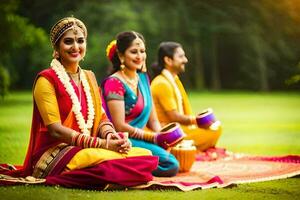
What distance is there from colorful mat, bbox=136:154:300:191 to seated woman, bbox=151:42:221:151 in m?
0.41

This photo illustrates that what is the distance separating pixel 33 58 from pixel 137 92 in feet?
82.5

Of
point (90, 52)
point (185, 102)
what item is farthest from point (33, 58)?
point (185, 102)

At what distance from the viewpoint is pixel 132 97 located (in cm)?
635

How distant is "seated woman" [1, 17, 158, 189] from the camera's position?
207 inches

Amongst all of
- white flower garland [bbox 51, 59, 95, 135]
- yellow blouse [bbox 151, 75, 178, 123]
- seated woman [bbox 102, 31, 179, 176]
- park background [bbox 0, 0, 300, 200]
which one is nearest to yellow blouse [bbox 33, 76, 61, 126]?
white flower garland [bbox 51, 59, 95, 135]

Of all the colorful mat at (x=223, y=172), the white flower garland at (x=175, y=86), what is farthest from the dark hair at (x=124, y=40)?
the white flower garland at (x=175, y=86)

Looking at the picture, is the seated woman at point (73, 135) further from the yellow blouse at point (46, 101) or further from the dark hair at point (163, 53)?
the dark hair at point (163, 53)

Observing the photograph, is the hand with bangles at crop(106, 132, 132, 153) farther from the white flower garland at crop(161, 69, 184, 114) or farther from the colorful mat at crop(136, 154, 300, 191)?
the white flower garland at crop(161, 69, 184, 114)

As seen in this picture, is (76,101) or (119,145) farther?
(76,101)

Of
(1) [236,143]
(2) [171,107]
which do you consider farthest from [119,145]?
(1) [236,143]

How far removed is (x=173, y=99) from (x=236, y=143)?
238 cm

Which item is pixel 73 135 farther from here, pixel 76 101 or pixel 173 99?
pixel 173 99

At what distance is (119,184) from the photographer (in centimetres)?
530

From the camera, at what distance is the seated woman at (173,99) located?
7.70 metres
